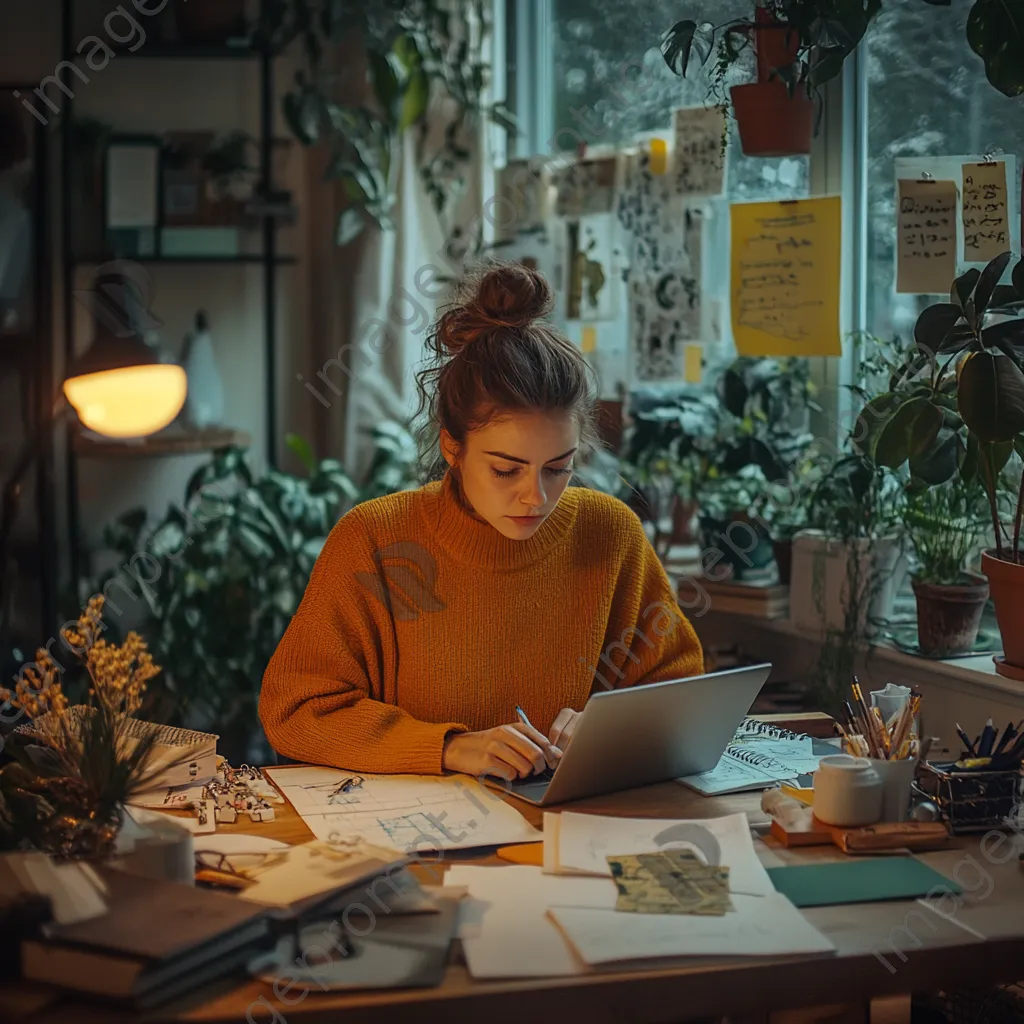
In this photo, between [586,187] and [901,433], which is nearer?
[901,433]

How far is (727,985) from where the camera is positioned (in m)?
1.25

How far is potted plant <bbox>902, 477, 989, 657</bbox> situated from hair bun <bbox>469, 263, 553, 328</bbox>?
0.76 metres

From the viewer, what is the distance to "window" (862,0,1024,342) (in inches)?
93.3

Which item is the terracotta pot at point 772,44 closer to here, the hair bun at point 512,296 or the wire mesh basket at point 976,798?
the hair bun at point 512,296

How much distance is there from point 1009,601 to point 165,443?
2.34m

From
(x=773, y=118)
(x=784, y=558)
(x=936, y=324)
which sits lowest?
(x=784, y=558)

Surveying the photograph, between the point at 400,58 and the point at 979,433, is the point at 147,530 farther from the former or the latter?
the point at 979,433

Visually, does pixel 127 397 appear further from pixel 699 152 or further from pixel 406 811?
pixel 699 152

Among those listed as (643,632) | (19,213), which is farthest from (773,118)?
(19,213)

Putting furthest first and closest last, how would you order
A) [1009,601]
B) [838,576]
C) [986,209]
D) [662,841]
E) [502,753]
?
1. [838,576]
2. [986,209]
3. [1009,601]
4. [502,753]
5. [662,841]

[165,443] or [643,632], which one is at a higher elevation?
[165,443]

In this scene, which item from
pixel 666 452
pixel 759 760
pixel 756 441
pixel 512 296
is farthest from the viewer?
pixel 666 452

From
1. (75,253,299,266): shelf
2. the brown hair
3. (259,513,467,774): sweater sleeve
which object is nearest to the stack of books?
the brown hair

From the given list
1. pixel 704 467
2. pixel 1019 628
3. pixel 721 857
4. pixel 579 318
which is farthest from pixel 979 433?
pixel 579 318
